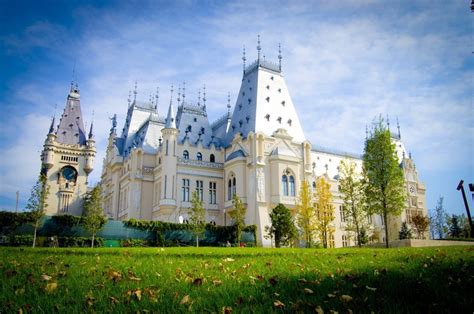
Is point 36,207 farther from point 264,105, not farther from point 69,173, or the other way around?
point 69,173

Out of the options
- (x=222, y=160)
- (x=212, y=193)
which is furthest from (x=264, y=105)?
(x=212, y=193)

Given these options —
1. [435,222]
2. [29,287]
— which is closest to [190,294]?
[29,287]

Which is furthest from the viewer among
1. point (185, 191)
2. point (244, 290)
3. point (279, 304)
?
point (185, 191)

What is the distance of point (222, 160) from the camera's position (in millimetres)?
64438

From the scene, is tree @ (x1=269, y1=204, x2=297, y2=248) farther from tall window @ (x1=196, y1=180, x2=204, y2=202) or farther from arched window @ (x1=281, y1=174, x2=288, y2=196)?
tall window @ (x1=196, y1=180, x2=204, y2=202)

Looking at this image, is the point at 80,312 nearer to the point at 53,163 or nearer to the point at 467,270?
the point at 467,270

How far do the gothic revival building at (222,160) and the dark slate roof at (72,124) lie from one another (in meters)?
35.4

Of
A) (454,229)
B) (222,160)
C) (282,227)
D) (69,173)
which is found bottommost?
(454,229)

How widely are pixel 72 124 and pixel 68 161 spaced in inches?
425

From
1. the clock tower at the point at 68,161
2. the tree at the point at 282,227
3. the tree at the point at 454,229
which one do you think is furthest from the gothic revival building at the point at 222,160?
the clock tower at the point at 68,161

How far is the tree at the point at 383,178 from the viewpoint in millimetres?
42219

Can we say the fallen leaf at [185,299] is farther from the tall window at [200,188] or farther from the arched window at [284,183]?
the tall window at [200,188]

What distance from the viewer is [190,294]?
6.69 m

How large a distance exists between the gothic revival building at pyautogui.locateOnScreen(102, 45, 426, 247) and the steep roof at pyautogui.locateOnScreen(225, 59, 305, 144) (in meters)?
0.17
